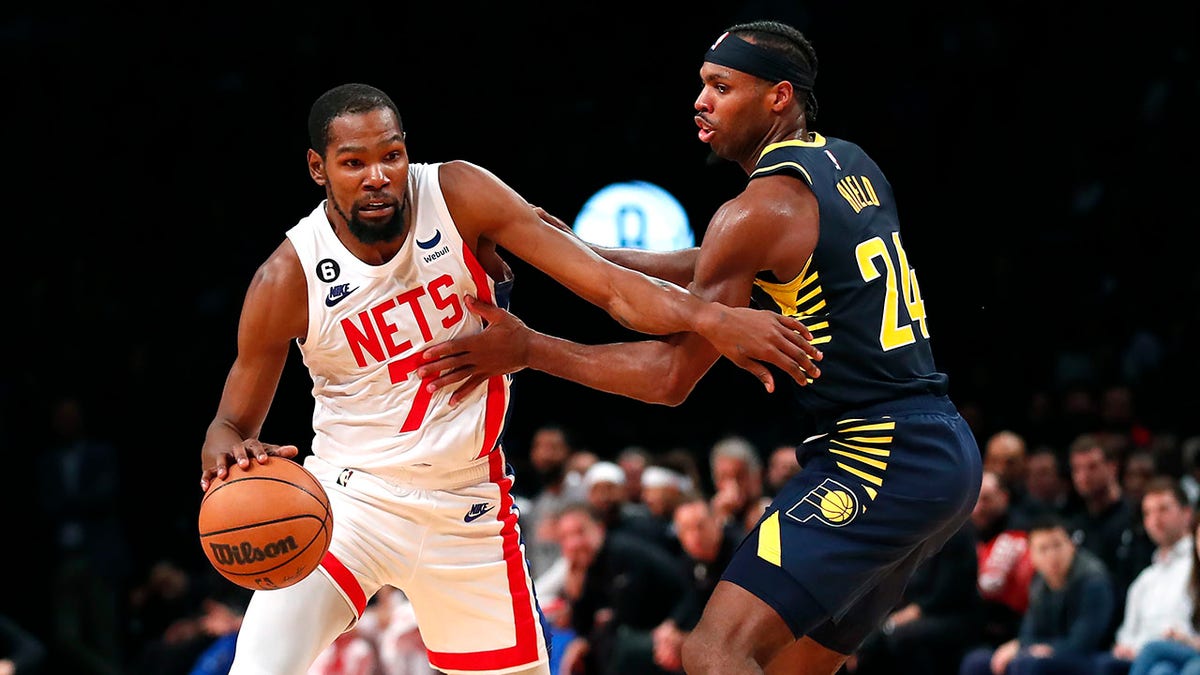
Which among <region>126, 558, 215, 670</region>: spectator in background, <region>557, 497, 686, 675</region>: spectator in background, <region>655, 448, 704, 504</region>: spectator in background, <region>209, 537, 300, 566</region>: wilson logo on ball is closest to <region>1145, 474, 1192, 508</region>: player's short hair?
<region>557, 497, 686, 675</region>: spectator in background

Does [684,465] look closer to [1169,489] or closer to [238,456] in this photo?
[1169,489]

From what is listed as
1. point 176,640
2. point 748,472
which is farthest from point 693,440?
point 176,640

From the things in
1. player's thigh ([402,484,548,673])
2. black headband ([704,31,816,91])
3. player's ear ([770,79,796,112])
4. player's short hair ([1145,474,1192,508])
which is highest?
black headband ([704,31,816,91])

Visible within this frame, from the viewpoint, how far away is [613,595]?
9.66 metres

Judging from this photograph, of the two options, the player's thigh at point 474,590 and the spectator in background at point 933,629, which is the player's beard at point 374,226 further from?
the spectator in background at point 933,629

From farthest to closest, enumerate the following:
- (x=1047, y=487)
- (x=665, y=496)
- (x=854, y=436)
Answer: (x=665, y=496) → (x=1047, y=487) → (x=854, y=436)

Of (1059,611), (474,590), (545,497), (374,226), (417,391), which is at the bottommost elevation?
(1059,611)

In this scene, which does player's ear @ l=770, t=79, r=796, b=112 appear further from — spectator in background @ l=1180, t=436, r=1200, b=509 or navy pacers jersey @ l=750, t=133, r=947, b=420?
spectator in background @ l=1180, t=436, r=1200, b=509

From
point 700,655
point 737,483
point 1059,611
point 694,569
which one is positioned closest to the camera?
point 700,655

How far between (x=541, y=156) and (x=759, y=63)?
950 centimetres

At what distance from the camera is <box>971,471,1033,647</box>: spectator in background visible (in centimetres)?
955

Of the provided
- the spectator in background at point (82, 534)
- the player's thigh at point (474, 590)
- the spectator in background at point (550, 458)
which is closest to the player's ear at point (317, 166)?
the player's thigh at point (474, 590)

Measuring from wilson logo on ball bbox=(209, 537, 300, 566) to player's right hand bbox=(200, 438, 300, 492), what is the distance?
25 centimetres

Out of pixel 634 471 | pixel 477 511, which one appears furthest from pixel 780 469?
pixel 477 511
